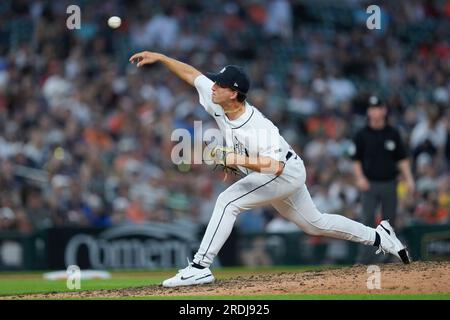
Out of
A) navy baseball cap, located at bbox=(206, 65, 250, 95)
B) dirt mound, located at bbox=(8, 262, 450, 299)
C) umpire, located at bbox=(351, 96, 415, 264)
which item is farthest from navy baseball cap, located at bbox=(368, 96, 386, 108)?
navy baseball cap, located at bbox=(206, 65, 250, 95)

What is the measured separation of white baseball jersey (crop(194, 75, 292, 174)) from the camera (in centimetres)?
928

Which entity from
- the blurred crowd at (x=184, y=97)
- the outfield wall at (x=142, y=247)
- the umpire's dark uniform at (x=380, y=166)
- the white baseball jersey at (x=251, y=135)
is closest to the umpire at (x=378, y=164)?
the umpire's dark uniform at (x=380, y=166)

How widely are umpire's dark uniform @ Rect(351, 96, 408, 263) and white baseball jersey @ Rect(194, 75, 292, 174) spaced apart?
3672mm

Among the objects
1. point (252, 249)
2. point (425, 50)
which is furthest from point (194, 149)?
point (425, 50)

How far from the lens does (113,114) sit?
61.6 ft

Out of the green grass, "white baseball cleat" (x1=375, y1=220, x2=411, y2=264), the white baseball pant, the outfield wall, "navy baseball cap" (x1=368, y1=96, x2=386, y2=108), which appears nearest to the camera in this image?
the green grass

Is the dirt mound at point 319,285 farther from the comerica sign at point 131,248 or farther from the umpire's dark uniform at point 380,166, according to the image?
the comerica sign at point 131,248

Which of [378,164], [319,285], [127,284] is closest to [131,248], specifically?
[127,284]

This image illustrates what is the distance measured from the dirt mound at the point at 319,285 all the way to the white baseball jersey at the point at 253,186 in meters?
0.42

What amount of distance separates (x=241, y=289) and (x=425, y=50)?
43.0 ft

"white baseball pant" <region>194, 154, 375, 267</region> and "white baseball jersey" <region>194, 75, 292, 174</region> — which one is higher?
"white baseball jersey" <region>194, 75, 292, 174</region>

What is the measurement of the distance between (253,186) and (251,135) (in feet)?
1.60

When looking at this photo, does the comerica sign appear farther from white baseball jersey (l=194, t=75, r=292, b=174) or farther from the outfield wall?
white baseball jersey (l=194, t=75, r=292, b=174)
